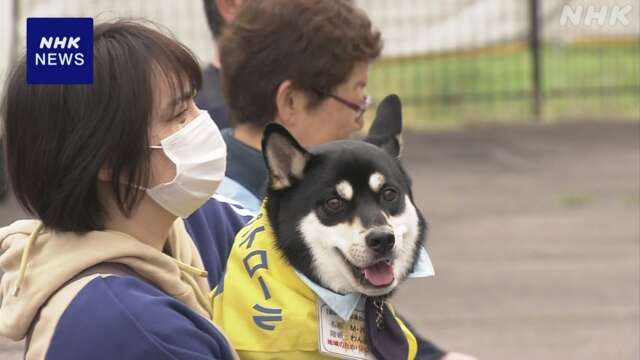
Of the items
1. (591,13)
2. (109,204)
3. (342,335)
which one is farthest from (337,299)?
(591,13)

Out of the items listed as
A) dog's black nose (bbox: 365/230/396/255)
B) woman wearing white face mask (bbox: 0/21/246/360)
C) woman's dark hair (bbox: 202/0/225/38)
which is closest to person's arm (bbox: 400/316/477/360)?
dog's black nose (bbox: 365/230/396/255)

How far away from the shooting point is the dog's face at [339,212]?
3051 mm

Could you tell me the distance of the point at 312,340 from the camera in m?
3.04

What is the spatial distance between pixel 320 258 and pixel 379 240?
0.16m

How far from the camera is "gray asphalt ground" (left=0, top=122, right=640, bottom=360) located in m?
7.56

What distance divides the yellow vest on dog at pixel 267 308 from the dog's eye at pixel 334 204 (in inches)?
6.5

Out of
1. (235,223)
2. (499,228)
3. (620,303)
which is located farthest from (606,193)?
(235,223)

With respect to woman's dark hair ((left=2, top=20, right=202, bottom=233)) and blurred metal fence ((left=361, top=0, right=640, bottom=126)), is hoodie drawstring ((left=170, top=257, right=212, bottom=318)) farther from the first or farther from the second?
blurred metal fence ((left=361, top=0, right=640, bottom=126))

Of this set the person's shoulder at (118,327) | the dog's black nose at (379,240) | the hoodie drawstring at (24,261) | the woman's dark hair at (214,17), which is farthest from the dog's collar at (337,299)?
the woman's dark hair at (214,17)

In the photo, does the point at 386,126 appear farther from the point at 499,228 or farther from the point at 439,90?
the point at 439,90

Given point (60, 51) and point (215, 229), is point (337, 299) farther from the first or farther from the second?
point (60, 51)

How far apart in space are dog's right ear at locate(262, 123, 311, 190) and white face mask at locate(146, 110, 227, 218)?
0.55ft

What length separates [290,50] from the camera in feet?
13.6

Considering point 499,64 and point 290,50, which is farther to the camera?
point 499,64
